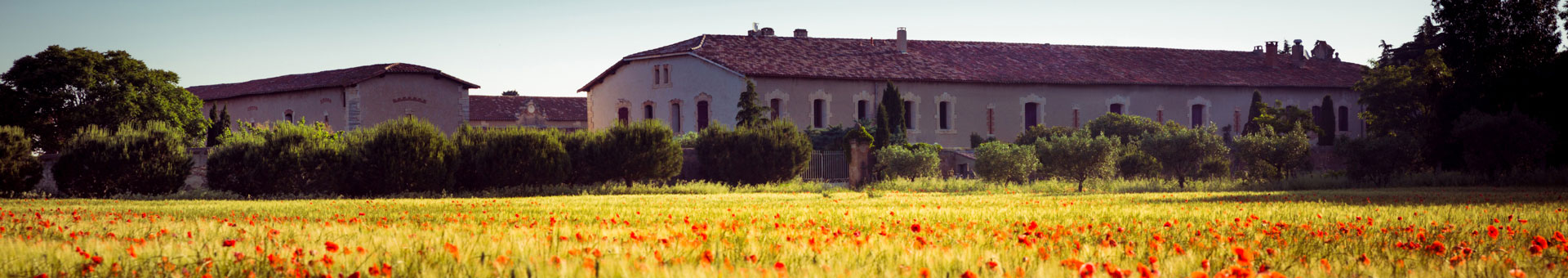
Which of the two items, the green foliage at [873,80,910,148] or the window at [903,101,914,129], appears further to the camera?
the window at [903,101,914,129]

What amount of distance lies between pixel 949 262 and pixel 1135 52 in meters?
52.1

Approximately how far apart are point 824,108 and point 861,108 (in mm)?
1724

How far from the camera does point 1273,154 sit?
2822cm

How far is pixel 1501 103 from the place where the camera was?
30.5 m

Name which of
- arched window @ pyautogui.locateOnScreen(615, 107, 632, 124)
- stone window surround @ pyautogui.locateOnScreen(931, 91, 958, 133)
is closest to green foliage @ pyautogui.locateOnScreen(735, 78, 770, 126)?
arched window @ pyautogui.locateOnScreen(615, 107, 632, 124)

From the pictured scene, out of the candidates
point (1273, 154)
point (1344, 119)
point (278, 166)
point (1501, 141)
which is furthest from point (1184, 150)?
point (1344, 119)

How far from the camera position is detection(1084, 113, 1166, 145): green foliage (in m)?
43.0

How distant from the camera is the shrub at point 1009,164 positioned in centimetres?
2894

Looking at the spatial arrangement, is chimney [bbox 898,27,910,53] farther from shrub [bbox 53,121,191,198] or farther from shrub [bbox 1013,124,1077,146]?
shrub [bbox 53,121,191,198]

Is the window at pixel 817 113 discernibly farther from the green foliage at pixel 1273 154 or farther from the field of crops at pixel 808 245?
the field of crops at pixel 808 245

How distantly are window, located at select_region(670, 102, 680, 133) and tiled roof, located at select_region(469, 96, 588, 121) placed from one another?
672 inches

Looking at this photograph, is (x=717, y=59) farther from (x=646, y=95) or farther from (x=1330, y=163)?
(x=1330, y=163)

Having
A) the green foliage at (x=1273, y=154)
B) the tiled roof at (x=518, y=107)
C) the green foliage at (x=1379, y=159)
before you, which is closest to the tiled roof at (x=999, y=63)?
the tiled roof at (x=518, y=107)

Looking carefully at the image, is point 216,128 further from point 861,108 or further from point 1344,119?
point 1344,119
